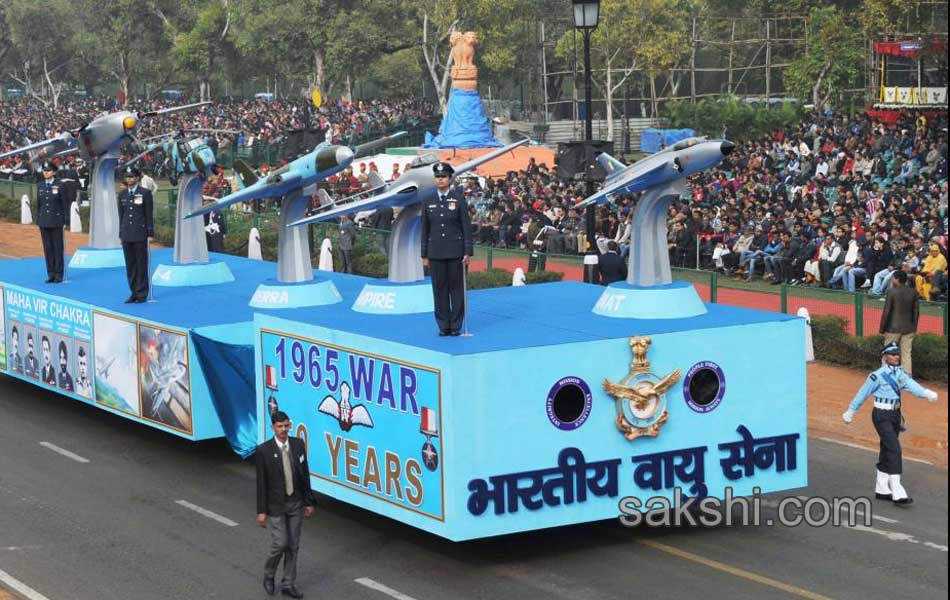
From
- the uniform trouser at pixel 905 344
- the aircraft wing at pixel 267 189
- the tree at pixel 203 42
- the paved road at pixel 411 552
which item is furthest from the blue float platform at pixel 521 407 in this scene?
the tree at pixel 203 42

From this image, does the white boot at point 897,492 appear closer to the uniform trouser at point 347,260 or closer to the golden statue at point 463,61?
the uniform trouser at point 347,260

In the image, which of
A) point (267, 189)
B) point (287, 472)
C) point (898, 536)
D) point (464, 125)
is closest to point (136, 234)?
point (267, 189)

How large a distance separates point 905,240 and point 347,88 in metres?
61.4

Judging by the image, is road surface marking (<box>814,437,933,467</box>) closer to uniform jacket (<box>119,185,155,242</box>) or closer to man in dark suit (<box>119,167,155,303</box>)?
man in dark suit (<box>119,167,155,303</box>)

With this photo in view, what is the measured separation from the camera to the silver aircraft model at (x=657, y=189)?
1529cm

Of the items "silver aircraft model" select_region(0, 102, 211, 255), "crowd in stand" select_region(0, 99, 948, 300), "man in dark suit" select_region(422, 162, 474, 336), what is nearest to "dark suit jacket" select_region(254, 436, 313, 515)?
"man in dark suit" select_region(422, 162, 474, 336)

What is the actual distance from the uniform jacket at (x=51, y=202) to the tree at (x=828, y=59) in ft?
133

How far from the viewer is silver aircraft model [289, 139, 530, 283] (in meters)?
16.6

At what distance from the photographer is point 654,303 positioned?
1499cm

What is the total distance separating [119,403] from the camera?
18844 millimetres

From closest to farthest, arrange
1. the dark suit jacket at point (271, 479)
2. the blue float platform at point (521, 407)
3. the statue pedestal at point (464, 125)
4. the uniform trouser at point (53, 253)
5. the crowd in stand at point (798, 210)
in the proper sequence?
the dark suit jacket at point (271, 479) → the blue float platform at point (521, 407) → the uniform trouser at point (53, 253) → the crowd in stand at point (798, 210) → the statue pedestal at point (464, 125)

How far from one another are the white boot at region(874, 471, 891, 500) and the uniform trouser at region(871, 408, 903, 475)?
79 millimetres

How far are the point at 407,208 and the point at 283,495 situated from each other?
5.12 meters

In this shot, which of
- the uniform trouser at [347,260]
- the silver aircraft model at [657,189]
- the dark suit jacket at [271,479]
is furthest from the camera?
the uniform trouser at [347,260]
